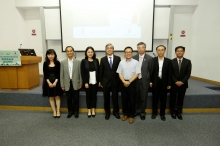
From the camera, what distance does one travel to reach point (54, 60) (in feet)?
8.66

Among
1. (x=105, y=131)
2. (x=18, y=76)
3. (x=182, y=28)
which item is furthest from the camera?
(x=182, y=28)

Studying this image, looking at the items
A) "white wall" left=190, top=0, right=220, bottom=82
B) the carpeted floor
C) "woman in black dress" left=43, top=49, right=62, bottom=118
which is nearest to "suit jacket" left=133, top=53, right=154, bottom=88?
the carpeted floor

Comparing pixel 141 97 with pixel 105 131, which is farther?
pixel 141 97

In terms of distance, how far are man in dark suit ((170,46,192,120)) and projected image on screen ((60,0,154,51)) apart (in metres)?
2.28

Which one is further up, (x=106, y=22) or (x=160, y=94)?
(x=106, y=22)

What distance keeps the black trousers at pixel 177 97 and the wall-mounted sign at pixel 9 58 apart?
10.8ft

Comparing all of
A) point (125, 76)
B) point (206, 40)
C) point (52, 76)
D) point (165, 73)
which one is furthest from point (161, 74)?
point (206, 40)

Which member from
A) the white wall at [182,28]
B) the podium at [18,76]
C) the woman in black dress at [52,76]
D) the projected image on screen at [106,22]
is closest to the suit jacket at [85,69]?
the woman in black dress at [52,76]

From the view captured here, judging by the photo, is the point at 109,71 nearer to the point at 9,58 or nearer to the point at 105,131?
the point at 105,131

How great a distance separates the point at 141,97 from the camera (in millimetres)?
2715

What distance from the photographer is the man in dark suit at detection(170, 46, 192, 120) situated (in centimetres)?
257

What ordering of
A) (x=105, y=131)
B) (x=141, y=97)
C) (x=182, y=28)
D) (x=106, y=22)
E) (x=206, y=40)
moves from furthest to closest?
1. (x=182, y=28)
2. (x=106, y=22)
3. (x=206, y=40)
4. (x=141, y=97)
5. (x=105, y=131)

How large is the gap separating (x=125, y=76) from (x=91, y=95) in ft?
2.69

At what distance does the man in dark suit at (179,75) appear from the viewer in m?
2.57
